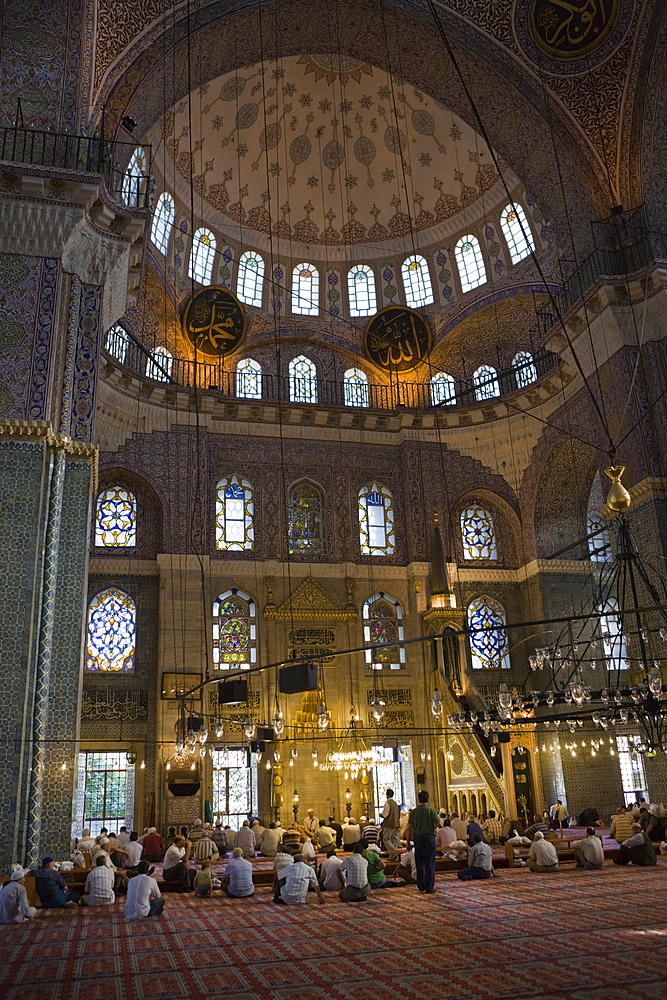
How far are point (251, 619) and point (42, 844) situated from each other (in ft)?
26.2

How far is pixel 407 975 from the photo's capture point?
14.9ft

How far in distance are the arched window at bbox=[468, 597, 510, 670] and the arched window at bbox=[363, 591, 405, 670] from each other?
157 cm

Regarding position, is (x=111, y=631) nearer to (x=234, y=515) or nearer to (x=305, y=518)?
(x=234, y=515)

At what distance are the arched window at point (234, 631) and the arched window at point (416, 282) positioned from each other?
25.7 feet

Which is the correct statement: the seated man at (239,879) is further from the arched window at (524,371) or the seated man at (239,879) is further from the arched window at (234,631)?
the arched window at (524,371)

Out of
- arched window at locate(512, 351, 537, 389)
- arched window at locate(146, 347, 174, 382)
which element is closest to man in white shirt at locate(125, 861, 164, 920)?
arched window at locate(146, 347, 174, 382)

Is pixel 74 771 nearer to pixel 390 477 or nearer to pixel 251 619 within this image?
pixel 251 619

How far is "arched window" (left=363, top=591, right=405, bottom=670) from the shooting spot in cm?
1675

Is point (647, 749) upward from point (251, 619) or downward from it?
downward

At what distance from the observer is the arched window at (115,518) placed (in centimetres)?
1606

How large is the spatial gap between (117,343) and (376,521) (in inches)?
249

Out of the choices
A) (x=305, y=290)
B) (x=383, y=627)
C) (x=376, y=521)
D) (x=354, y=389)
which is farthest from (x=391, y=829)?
(x=305, y=290)

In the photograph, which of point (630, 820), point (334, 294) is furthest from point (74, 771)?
point (334, 294)

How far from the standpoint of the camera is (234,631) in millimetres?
16125
